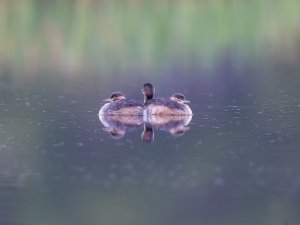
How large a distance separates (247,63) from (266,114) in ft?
26.3

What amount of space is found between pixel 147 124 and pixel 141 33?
13.1 metres

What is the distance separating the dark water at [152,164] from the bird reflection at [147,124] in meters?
0.13

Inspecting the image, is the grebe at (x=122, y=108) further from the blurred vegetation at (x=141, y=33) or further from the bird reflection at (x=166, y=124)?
the blurred vegetation at (x=141, y=33)

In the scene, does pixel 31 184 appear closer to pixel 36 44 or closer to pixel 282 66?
pixel 282 66

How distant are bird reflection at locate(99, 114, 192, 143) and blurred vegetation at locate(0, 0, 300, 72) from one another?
6.95 meters

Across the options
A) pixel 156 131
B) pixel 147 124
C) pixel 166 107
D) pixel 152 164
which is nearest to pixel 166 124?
pixel 147 124

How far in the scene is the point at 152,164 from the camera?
13414 millimetres

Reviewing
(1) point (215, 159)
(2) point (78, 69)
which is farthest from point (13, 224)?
(2) point (78, 69)

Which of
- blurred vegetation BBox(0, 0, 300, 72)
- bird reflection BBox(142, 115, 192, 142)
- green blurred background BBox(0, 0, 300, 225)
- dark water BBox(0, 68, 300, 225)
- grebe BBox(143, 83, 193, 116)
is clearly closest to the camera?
dark water BBox(0, 68, 300, 225)

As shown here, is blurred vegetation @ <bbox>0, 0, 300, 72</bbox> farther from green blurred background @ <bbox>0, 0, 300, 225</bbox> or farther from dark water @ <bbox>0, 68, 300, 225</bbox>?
dark water @ <bbox>0, 68, 300, 225</bbox>

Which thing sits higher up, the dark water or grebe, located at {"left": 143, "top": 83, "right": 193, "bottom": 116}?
grebe, located at {"left": 143, "top": 83, "right": 193, "bottom": 116}

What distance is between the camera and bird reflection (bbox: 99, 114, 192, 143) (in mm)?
15672

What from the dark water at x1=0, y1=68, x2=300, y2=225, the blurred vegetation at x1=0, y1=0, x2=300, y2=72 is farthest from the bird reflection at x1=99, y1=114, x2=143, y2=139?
the blurred vegetation at x1=0, y1=0, x2=300, y2=72

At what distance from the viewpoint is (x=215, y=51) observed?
88.7ft
